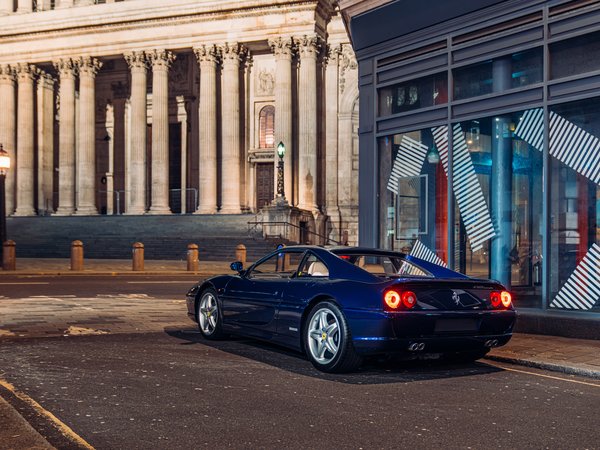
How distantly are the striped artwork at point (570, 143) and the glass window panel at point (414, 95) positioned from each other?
1.70 meters

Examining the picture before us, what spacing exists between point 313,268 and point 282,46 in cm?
3377

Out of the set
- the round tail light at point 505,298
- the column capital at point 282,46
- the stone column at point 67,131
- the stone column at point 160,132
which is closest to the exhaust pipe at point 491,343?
the round tail light at point 505,298

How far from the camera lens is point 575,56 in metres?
9.80

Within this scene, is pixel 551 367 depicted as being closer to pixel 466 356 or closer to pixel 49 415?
pixel 466 356

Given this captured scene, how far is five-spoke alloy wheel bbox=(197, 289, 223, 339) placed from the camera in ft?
30.0

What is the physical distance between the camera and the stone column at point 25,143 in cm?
4566

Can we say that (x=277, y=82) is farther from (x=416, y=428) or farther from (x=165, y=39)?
(x=416, y=428)

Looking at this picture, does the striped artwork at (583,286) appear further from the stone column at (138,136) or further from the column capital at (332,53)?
the stone column at (138,136)

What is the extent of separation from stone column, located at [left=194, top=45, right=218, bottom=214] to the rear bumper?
34747 mm

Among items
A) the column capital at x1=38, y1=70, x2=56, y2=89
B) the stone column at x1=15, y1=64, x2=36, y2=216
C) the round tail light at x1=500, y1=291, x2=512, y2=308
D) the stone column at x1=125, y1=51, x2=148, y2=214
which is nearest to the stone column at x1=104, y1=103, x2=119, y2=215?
the column capital at x1=38, y1=70, x2=56, y2=89

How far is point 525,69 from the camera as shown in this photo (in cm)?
1051

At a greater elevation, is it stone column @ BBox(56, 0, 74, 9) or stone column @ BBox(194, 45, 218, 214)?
stone column @ BBox(56, 0, 74, 9)

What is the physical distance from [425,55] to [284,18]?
29673mm

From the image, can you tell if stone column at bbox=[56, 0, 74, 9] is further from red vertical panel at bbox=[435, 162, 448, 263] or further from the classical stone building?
red vertical panel at bbox=[435, 162, 448, 263]
